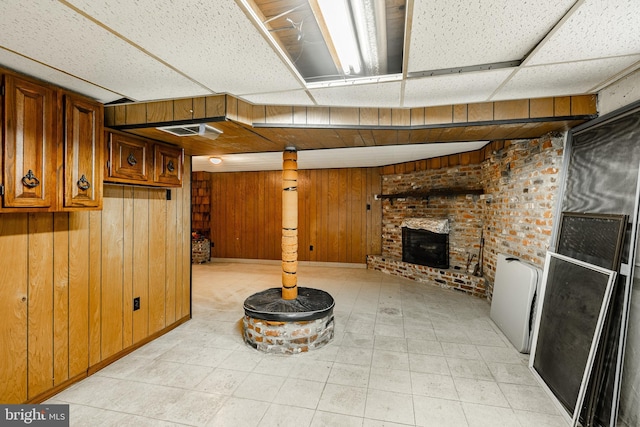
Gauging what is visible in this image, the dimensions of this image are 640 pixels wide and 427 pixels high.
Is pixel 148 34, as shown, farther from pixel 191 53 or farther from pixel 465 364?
pixel 465 364

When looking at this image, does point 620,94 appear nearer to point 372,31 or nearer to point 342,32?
point 372,31

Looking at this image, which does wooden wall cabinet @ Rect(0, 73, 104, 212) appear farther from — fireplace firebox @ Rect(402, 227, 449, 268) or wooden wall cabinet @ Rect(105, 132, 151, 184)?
fireplace firebox @ Rect(402, 227, 449, 268)

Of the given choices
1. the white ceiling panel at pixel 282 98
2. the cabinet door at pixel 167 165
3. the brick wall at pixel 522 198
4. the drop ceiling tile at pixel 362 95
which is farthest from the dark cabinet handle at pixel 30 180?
the brick wall at pixel 522 198

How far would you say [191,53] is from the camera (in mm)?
1399

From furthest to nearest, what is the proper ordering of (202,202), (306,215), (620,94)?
(202,202), (306,215), (620,94)

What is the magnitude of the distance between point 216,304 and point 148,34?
3399 millimetres

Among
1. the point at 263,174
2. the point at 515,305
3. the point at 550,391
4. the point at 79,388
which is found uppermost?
the point at 263,174

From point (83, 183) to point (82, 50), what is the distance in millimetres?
959

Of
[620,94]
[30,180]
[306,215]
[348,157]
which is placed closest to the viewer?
[30,180]

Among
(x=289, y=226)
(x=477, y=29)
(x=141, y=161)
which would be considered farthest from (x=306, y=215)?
(x=477, y=29)

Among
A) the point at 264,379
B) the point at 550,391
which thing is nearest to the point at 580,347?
the point at 550,391

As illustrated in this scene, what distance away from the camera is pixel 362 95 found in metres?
1.97

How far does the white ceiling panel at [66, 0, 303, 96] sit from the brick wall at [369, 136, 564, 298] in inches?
98.6

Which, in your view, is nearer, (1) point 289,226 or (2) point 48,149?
(2) point 48,149
